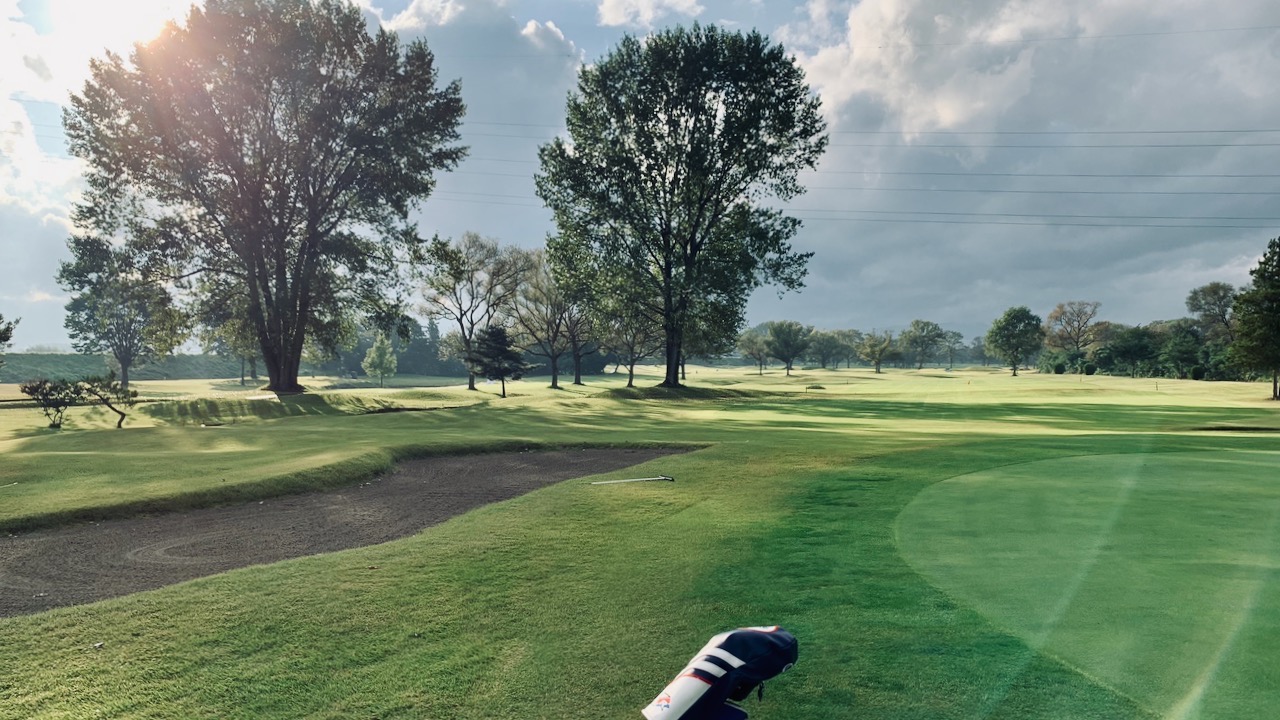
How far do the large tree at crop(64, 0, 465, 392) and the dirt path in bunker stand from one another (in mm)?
27929

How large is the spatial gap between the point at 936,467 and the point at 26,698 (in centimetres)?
1262

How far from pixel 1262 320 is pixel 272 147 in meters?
65.9

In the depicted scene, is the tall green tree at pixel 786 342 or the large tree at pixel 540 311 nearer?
the large tree at pixel 540 311

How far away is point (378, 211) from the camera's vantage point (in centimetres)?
3916

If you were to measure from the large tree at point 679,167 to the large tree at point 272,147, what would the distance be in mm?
9271

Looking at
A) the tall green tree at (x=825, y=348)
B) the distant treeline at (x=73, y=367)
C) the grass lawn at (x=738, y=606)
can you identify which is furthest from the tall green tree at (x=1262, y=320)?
the distant treeline at (x=73, y=367)

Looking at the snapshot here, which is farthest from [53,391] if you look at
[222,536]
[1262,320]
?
[1262,320]

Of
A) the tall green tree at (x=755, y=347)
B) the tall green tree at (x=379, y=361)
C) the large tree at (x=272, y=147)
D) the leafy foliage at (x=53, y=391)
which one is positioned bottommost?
the leafy foliage at (x=53, y=391)

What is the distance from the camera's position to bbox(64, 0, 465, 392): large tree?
106ft

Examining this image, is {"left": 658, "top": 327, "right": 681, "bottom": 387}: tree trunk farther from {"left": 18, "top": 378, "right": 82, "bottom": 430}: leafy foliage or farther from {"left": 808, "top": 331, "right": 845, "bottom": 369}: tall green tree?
{"left": 808, "top": 331, "right": 845, "bottom": 369}: tall green tree

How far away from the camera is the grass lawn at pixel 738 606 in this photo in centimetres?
379

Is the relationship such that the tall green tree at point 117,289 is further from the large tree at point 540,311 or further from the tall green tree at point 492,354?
the large tree at point 540,311

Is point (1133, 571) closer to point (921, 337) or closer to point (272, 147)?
A: point (272, 147)

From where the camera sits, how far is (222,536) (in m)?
8.97
